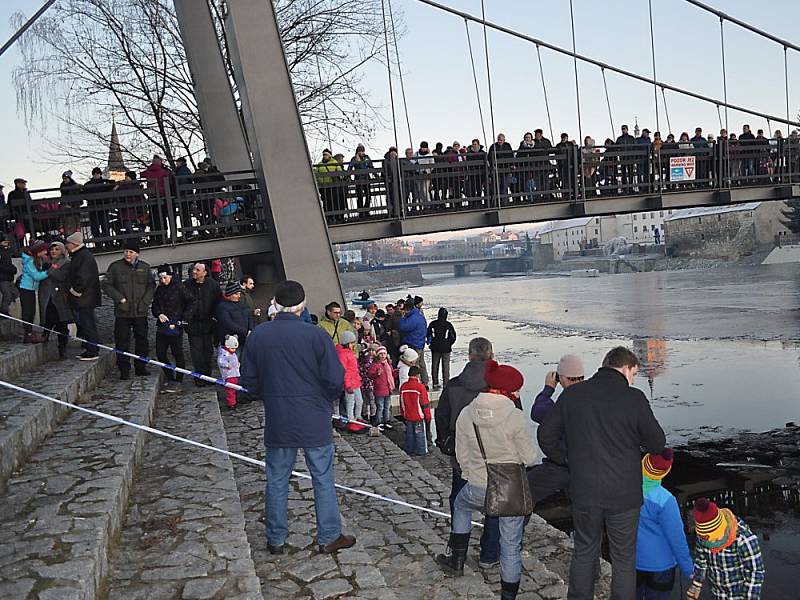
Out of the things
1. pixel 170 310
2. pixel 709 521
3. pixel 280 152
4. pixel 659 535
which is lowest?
pixel 659 535

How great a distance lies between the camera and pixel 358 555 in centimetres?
450

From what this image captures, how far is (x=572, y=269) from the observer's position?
3684 inches

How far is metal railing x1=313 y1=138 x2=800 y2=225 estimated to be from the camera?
42.0 feet

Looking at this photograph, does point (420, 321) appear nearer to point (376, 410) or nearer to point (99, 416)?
point (376, 410)

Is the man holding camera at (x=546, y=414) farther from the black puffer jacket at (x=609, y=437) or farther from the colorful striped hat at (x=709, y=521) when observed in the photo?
the colorful striped hat at (x=709, y=521)

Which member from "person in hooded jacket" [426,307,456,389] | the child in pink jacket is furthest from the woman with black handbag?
"person in hooded jacket" [426,307,456,389]

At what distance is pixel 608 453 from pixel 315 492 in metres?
1.79

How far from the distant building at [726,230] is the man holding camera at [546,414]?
7118 cm

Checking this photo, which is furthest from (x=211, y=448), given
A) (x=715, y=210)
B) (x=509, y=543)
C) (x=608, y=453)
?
(x=715, y=210)

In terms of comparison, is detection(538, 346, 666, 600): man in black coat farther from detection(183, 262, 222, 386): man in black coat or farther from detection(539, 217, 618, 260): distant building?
detection(539, 217, 618, 260): distant building

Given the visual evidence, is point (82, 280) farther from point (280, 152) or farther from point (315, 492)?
point (315, 492)

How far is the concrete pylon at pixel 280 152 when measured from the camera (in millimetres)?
10453

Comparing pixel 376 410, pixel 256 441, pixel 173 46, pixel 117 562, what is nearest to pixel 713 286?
pixel 173 46

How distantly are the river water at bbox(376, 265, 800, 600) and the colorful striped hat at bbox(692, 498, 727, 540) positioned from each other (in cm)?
277
